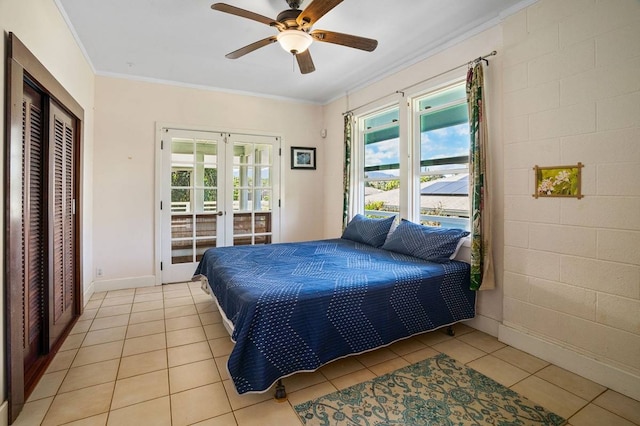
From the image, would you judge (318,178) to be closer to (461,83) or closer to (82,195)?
(461,83)

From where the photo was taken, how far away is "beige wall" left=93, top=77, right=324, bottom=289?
3.88m

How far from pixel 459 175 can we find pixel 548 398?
1.91 metres

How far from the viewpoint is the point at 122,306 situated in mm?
3393

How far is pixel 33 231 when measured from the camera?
219cm

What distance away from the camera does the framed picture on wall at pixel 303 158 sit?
5.03 m

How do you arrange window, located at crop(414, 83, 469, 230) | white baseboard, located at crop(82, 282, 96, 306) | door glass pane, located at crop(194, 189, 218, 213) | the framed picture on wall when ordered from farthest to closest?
the framed picture on wall < door glass pane, located at crop(194, 189, 218, 213) < white baseboard, located at crop(82, 282, 96, 306) < window, located at crop(414, 83, 469, 230)

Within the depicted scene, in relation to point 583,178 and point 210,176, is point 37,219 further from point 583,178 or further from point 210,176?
point 583,178

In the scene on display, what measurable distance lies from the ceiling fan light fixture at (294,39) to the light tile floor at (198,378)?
231 centimetres

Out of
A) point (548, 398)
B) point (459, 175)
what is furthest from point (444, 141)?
point (548, 398)

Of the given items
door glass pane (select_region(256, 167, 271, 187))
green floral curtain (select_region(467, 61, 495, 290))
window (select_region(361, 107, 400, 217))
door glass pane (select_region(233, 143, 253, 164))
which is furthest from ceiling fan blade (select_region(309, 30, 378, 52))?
door glass pane (select_region(256, 167, 271, 187))

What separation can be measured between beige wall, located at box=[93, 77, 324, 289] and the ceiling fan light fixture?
7.98 ft

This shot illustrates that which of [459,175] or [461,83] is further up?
[461,83]

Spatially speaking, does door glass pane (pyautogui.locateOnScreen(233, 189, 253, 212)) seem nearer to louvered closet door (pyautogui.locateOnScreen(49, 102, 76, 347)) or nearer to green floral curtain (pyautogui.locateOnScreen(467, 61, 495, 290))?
louvered closet door (pyautogui.locateOnScreen(49, 102, 76, 347))

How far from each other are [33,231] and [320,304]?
6.63 feet
